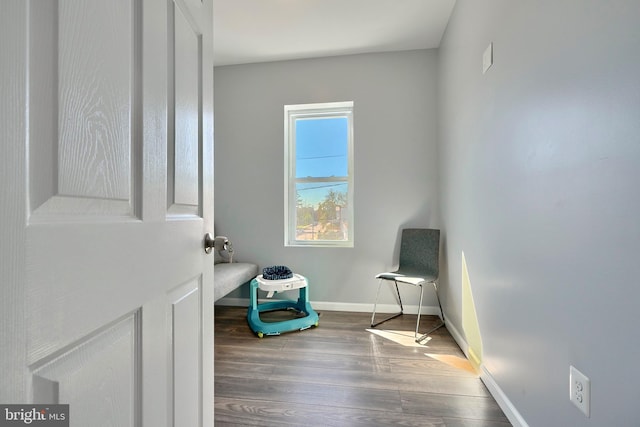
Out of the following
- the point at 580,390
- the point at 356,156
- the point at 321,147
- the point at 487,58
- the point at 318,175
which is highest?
the point at 487,58

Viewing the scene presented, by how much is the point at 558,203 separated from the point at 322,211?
90.4 inches

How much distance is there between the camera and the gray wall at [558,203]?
0.78 m

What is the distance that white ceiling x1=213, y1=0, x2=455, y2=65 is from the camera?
2.29 metres

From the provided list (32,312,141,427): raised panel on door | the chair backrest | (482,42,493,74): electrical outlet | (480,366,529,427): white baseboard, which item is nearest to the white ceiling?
(482,42,493,74): electrical outlet

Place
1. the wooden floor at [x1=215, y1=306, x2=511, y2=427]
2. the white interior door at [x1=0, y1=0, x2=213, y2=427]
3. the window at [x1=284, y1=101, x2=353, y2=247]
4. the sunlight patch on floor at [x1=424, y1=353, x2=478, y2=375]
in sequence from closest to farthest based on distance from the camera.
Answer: the white interior door at [x1=0, y1=0, x2=213, y2=427] → the wooden floor at [x1=215, y1=306, x2=511, y2=427] → the sunlight patch on floor at [x1=424, y1=353, x2=478, y2=375] → the window at [x1=284, y1=101, x2=353, y2=247]

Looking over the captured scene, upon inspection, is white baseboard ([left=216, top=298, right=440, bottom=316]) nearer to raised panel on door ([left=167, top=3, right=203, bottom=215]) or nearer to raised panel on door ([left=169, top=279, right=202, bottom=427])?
raised panel on door ([left=169, top=279, right=202, bottom=427])

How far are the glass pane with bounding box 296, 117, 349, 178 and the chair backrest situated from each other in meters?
0.96

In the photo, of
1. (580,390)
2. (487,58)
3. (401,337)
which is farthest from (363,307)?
(487,58)

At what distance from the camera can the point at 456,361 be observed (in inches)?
76.8

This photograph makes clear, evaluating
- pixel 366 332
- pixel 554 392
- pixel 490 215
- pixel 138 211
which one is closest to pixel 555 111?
pixel 490 215

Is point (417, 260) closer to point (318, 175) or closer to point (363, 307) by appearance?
point (363, 307)

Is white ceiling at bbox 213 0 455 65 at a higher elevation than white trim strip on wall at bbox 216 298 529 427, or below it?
higher

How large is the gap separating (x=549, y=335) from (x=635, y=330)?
0.39 m

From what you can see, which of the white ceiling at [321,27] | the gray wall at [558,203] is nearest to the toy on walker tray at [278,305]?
the gray wall at [558,203]
